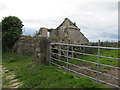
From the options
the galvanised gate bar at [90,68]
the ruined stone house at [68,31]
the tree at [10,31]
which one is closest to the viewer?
the galvanised gate bar at [90,68]

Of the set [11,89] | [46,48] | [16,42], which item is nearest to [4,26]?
[16,42]

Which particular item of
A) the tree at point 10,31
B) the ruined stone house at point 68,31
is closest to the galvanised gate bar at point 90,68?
the ruined stone house at point 68,31

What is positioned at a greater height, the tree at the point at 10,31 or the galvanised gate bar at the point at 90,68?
the tree at the point at 10,31

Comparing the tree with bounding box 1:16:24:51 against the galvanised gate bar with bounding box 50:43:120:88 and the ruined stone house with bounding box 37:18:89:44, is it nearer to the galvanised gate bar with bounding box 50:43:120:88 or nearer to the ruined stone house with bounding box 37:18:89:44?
the ruined stone house with bounding box 37:18:89:44

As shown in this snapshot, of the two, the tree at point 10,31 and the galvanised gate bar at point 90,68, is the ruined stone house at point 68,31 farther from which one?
the galvanised gate bar at point 90,68

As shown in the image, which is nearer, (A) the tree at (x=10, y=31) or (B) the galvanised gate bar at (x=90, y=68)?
(B) the galvanised gate bar at (x=90, y=68)

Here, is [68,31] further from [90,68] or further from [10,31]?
[90,68]

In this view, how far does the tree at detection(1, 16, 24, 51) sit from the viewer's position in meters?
12.0

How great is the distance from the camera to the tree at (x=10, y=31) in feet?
39.5

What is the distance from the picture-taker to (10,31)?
39.7ft

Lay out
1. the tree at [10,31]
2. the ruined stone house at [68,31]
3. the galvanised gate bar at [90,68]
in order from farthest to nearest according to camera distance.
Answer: the ruined stone house at [68,31] < the tree at [10,31] < the galvanised gate bar at [90,68]

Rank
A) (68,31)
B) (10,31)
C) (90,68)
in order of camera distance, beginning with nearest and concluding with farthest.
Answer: (90,68)
(10,31)
(68,31)

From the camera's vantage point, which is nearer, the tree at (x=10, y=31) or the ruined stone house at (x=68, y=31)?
the tree at (x=10, y=31)

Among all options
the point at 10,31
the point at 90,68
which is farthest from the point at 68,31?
the point at 90,68
